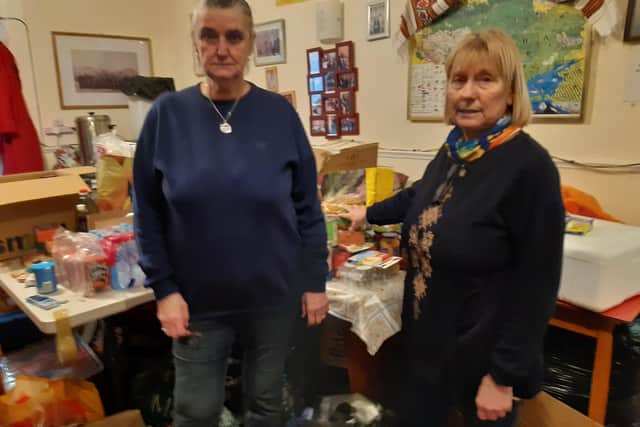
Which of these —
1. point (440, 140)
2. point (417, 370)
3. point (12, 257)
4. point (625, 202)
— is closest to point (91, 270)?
point (12, 257)

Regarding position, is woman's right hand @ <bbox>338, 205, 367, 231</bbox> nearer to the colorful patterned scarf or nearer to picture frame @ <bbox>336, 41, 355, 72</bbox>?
the colorful patterned scarf

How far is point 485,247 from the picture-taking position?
3.23 feet

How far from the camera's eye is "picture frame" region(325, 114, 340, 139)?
9.84 feet

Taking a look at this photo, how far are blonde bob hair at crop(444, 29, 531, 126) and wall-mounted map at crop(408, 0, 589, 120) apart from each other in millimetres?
1141

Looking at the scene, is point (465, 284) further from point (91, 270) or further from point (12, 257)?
point (12, 257)

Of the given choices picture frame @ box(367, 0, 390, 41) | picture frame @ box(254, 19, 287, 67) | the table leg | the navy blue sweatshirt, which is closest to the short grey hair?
the navy blue sweatshirt

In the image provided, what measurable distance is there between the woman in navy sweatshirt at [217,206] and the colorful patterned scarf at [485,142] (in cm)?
37

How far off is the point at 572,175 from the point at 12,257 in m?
2.26

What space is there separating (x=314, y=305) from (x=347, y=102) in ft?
6.24

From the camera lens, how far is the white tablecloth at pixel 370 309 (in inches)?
57.0

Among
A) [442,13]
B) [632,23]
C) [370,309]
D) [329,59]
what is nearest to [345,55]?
[329,59]

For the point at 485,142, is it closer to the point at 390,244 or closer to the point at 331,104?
the point at 390,244

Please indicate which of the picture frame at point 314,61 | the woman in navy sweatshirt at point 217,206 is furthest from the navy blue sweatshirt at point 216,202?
the picture frame at point 314,61

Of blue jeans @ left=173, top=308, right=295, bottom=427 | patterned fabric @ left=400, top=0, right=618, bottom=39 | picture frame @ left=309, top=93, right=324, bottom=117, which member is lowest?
blue jeans @ left=173, top=308, right=295, bottom=427
